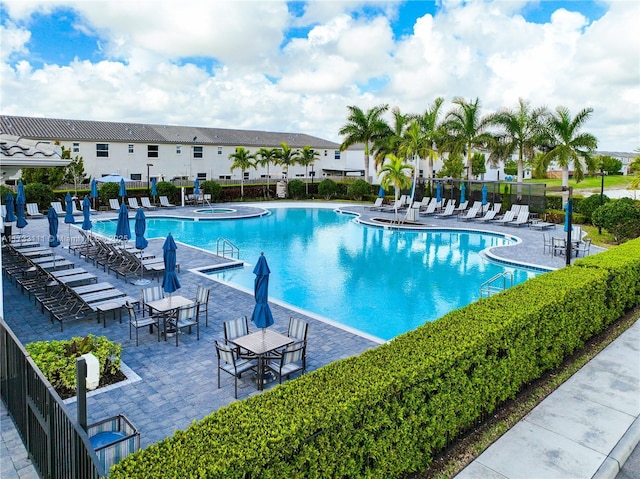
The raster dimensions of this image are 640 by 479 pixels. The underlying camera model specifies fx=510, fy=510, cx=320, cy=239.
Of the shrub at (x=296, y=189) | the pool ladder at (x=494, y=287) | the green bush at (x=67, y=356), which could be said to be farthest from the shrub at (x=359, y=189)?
the green bush at (x=67, y=356)

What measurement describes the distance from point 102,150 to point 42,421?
44301 mm

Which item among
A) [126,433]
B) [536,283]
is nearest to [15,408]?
[126,433]

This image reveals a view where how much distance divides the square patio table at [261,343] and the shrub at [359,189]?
32854 mm

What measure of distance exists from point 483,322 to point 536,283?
2.81 metres

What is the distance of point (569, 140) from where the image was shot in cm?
3203

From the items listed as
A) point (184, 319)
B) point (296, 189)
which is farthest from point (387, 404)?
point (296, 189)

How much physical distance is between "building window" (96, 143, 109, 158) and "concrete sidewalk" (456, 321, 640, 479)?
4445cm

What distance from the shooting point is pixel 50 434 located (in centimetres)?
489

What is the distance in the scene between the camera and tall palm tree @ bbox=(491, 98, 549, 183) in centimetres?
3356

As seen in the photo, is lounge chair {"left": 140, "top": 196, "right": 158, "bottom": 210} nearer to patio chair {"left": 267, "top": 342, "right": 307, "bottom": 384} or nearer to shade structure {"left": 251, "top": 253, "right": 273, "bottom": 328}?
shade structure {"left": 251, "top": 253, "right": 273, "bottom": 328}

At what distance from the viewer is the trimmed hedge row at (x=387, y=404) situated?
4094 mm

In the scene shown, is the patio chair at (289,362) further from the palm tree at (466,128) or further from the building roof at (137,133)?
the building roof at (137,133)

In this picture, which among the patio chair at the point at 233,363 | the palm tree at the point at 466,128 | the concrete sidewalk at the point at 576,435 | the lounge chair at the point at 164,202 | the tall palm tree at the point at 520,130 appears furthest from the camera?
the palm tree at the point at 466,128

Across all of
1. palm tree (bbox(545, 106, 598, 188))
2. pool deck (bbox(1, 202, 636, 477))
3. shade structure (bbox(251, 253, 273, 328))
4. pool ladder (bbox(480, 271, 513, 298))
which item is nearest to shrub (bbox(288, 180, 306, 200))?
palm tree (bbox(545, 106, 598, 188))
